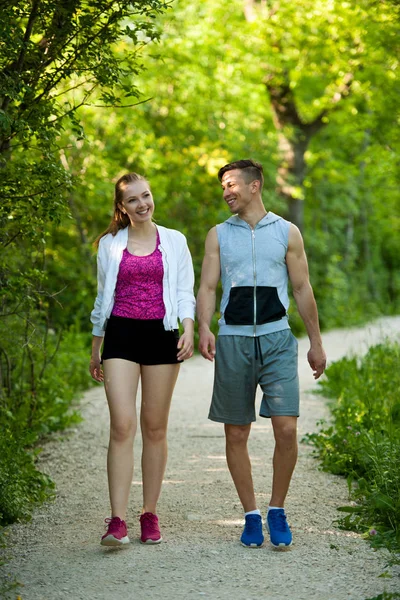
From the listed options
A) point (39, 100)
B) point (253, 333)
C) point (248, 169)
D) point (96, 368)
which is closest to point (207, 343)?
point (253, 333)

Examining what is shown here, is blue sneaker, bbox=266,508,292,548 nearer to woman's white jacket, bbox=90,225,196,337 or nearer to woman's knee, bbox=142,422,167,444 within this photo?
woman's knee, bbox=142,422,167,444

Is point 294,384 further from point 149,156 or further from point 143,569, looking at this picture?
point 149,156

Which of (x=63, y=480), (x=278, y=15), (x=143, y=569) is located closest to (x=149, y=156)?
(x=278, y=15)

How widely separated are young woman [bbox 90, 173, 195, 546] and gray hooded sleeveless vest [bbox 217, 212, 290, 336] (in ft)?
0.76

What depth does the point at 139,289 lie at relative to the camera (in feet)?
16.1

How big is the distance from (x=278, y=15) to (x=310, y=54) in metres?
1.01

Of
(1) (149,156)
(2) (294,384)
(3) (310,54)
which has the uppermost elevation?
(3) (310,54)

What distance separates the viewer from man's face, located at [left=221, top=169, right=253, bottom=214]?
4.88 m

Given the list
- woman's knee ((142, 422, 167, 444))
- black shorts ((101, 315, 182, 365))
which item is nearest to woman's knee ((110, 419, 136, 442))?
woman's knee ((142, 422, 167, 444))

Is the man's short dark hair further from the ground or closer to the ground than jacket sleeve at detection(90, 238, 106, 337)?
further from the ground

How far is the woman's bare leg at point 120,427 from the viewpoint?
4.74m

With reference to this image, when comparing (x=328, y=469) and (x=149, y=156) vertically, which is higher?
(x=149, y=156)

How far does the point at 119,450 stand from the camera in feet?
15.6

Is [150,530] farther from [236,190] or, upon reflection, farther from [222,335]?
[236,190]
